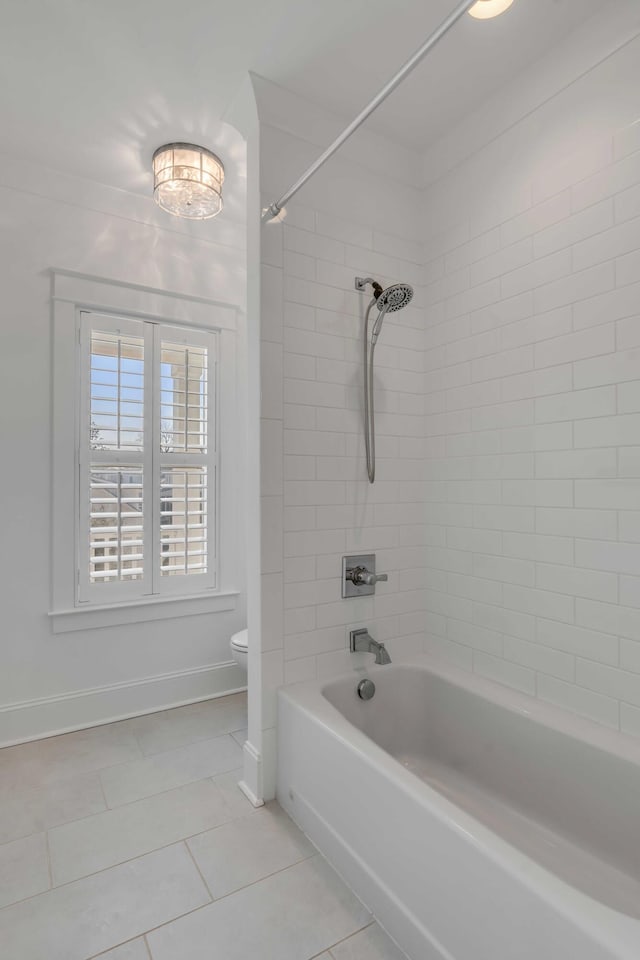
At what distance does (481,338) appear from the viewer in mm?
2088

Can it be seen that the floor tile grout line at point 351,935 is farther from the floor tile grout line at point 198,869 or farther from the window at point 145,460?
the window at point 145,460

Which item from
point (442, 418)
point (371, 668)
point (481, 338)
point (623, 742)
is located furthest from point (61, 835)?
point (481, 338)

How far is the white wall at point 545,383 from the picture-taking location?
5.21 feet

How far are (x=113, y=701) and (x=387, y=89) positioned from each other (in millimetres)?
2866

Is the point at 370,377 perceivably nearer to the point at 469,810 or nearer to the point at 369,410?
the point at 369,410

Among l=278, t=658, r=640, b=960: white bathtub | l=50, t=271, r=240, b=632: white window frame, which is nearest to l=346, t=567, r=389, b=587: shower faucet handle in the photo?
l=278, t=658, r=640, b=960: white bathtub

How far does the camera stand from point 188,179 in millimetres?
2303

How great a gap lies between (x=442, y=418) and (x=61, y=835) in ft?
7.17

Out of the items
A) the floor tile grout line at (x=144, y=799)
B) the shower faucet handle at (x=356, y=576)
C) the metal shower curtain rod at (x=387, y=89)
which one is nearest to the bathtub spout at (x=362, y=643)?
the shower faucet handle at (x=356, y=576)

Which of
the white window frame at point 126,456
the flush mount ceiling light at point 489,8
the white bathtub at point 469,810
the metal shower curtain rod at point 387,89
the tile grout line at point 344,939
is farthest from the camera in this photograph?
the white window frame at point 126,456

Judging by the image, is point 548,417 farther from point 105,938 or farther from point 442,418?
point 105,938

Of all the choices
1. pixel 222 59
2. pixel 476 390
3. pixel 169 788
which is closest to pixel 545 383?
pixel 476 390

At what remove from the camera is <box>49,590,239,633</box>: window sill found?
256 centimetres

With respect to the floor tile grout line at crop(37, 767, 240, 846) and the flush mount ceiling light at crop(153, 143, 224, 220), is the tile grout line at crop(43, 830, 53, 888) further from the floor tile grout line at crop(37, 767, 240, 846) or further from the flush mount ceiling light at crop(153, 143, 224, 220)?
the flush mount ceiling light at crop(153, 143, 224, 220)
